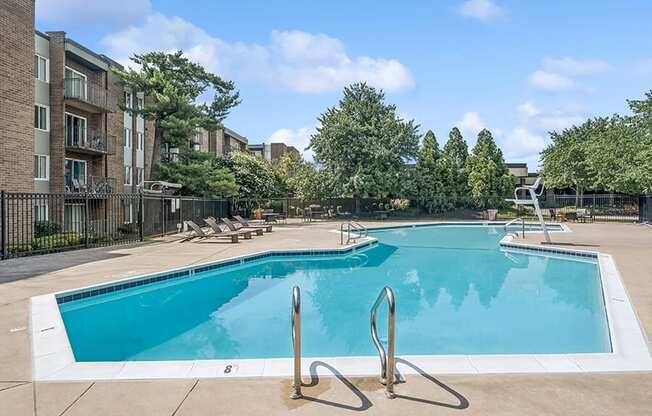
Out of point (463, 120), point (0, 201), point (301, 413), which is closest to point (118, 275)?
point (0, 201)

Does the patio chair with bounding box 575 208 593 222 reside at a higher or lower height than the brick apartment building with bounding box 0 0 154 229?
lower

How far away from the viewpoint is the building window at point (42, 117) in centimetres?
1783

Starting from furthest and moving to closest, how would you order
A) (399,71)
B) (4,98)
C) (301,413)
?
(399,71) → (4,98) → (301,413)

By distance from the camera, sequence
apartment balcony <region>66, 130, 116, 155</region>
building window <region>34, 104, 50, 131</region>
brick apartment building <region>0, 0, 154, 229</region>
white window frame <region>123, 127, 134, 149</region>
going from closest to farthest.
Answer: brick apartment building <region>0, 0, 154, 229</region> → building window <region>34, 104, 50, 131</region> → apartment balcony <region>66, 130, 116, 155</region> → white window frame <region>123, 127, 134, 149</region>

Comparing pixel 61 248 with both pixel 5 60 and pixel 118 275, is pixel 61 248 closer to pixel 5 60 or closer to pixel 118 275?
pixel 118 275

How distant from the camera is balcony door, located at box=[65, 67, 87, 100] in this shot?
18.8 meters

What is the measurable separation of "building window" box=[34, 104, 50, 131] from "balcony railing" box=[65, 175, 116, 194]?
2.37 meters

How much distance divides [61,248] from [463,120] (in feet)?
98.0

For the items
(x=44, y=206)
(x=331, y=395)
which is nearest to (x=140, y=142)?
(x=44, y=206)

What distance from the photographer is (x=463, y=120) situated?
113 ft

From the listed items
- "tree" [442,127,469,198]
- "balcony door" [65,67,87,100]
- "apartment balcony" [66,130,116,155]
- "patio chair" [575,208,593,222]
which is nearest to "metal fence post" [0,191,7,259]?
"apartment balcony" [66,130,116,155]

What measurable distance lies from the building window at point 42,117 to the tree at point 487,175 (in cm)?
2773

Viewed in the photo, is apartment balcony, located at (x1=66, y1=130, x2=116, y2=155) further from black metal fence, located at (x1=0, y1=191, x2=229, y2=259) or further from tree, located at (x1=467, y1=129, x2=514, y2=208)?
tree, located at (x1=467, y1=129, x2=514, y2=208)

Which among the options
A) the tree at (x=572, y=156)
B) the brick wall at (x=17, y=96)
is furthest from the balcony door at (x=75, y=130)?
the tree at (x=572, y=156)
